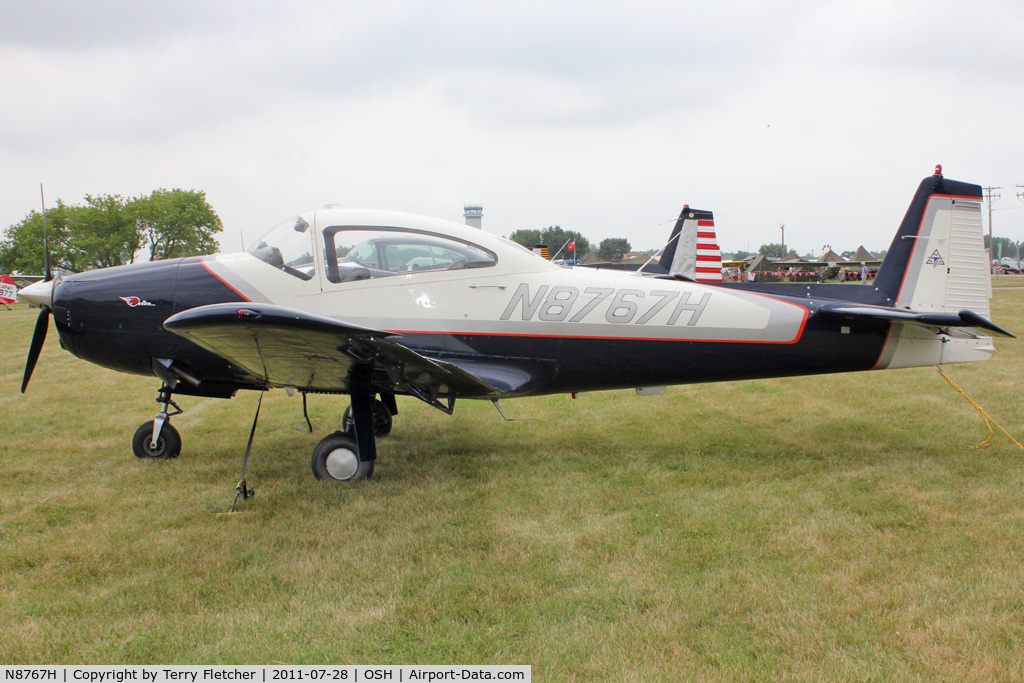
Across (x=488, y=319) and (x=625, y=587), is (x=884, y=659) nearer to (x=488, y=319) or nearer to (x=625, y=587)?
(x=625, y=587)

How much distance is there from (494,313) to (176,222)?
2209 inches

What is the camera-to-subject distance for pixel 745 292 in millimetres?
5527

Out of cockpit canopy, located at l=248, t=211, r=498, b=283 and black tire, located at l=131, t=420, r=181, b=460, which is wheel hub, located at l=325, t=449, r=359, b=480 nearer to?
cockpit canopy, located at l=248, t=211, r=498, b=283

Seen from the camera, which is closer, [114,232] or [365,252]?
[365,252]

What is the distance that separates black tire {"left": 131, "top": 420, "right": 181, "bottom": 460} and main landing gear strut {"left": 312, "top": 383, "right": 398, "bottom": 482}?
1675mm

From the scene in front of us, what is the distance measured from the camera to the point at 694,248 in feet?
44.2

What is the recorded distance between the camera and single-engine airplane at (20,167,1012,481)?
495 cm

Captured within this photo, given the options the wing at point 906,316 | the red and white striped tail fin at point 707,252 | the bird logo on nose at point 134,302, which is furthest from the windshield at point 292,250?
the red and white striped tail fin at point 707,252

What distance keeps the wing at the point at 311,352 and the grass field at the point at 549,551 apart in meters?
0.81

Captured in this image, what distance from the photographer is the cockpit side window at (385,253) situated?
4957 millimetres

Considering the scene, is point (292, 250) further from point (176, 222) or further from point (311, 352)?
point (176, 222)

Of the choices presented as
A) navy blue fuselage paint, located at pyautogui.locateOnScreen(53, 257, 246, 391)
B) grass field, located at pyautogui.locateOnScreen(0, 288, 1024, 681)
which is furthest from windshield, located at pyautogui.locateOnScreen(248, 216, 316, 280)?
grass field, located at pyautogui.locateOnScreen(0, 288, 1024, 681)

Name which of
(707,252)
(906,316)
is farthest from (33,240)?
(906,316)

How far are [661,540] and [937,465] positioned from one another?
2951 millimetres
